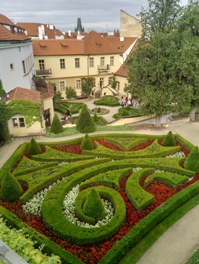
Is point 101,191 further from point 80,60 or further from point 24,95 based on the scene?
point 80,60

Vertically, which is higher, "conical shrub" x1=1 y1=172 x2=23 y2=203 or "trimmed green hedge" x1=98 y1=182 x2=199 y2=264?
"conical shrub" x1=1 y1=172 x2=23 y2=203

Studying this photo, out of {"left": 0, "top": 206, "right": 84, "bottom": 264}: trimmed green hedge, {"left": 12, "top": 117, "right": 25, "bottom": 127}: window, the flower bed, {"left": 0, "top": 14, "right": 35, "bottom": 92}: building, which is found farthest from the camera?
{"left": 0, "top": 14, "right": 35, "bottom": 92}: building

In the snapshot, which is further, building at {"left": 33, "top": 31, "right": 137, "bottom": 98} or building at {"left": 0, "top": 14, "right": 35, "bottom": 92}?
building at {"left": 33, "top": 31, "right": 137, "bottom": 98}

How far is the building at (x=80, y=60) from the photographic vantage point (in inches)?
1609

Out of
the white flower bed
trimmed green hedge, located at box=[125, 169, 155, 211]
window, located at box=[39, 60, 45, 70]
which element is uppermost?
window, located at box=[39, 60, 45, 70]

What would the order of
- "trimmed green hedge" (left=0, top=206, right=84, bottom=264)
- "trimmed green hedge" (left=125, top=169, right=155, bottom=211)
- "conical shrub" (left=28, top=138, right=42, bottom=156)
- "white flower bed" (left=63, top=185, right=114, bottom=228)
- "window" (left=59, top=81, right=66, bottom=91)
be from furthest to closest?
1. "window" (left=59, top=81, right=66, bottom=91)
2. "conical shrub" (left=28, top=138, right=42, bottom=156)
3. "trimmed green hedge" (left=125, top=169, right=155, bottom=211)
4. "white flower bed" (left=63, top=185, right=114, bottom=228)
5. "trimmed green hedge" (left=0, top=206, right=84, bottom=264)

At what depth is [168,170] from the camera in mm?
14992

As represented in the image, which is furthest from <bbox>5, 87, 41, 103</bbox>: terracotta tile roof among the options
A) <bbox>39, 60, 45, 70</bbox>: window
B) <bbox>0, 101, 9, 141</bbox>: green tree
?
<bbox>39, 60, 45, 70</bbox>: window

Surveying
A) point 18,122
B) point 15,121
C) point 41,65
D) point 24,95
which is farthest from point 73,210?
point 41,65

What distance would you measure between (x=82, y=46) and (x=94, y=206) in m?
37.8

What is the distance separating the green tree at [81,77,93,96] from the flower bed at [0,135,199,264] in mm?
23655

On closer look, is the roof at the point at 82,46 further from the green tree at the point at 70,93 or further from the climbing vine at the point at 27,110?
the climbing vine at the point at 27,110

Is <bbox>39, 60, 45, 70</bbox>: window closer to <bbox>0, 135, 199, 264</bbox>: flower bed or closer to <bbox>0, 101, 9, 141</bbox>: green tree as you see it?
<bbox>0, 101, 9, 141</bbox>: green tree

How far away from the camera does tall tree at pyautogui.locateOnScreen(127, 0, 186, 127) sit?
770 inches
